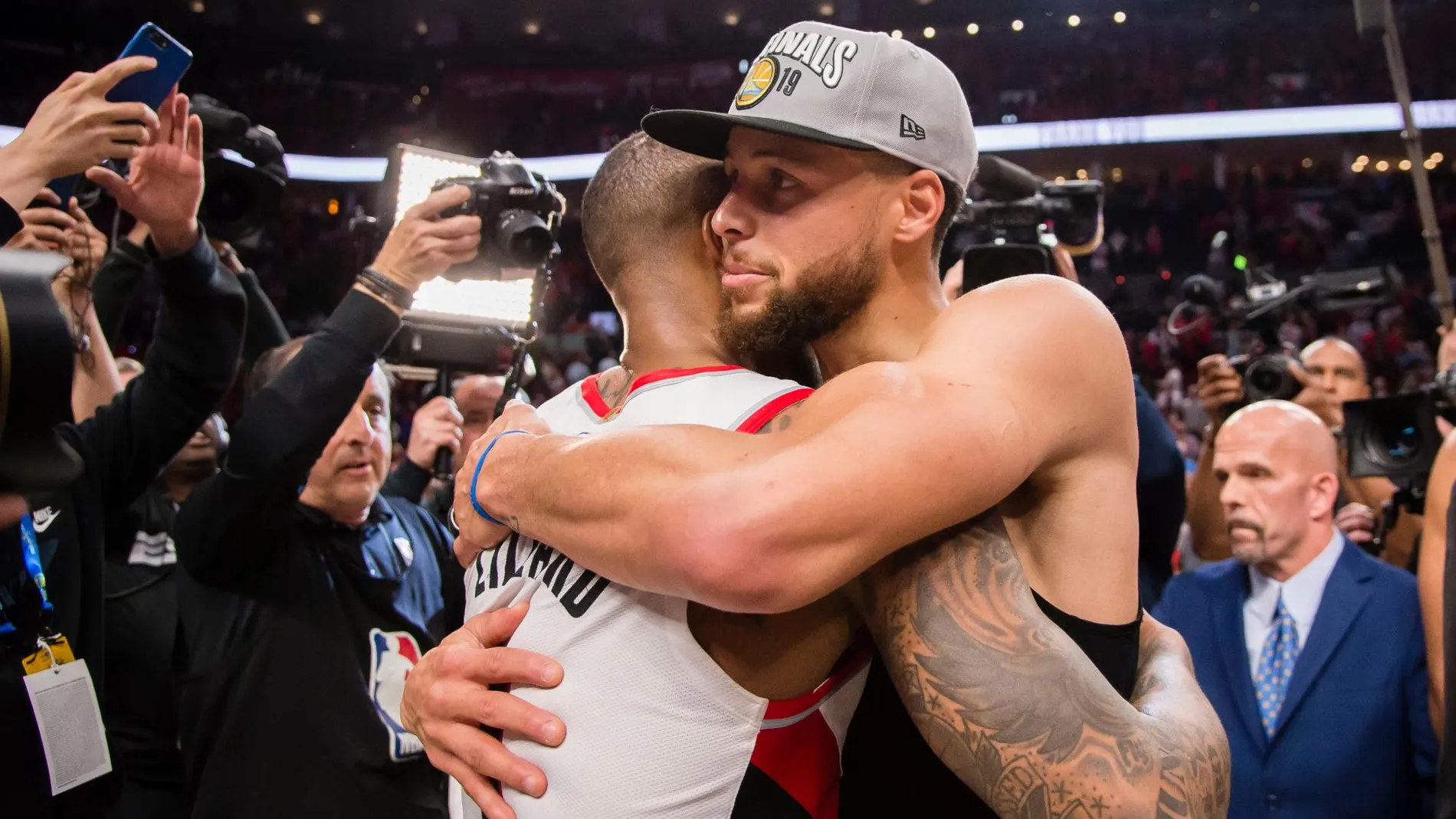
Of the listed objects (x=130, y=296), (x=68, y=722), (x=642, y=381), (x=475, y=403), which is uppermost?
(x=130, y=296)

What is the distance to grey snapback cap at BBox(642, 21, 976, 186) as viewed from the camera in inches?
56.1

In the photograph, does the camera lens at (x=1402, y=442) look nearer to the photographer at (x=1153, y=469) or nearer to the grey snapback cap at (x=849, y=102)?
the photographer at (x=1153, y=469)

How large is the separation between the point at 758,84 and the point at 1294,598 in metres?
2.22

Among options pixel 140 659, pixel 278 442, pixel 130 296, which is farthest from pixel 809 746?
pixel 130 296

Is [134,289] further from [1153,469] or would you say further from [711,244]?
[1153,469]

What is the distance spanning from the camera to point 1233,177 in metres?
14.6

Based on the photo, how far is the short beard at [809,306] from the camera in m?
1.44

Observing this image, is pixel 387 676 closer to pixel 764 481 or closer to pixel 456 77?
pixel 764 481

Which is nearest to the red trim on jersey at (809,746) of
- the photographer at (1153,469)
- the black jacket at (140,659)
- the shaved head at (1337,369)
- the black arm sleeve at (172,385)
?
the photographer at (1153,469)

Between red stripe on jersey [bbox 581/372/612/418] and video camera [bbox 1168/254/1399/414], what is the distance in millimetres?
2910

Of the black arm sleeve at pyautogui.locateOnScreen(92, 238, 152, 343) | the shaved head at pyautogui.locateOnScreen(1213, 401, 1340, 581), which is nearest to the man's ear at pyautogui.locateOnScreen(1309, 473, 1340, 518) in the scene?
the shaved head at pyautogui.locateOnScreen(1213, 401, 1340, 581)

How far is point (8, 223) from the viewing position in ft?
5.09

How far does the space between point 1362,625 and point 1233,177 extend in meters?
13.4

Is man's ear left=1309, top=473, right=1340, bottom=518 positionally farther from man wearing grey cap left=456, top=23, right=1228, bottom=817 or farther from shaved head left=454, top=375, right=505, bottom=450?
shaved head left=454, top=375, right=505, bottom=450
